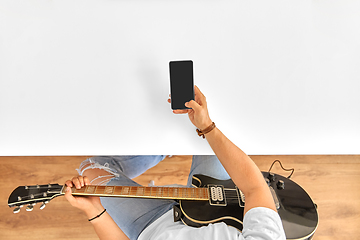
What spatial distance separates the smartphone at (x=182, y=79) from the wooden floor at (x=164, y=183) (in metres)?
0.59

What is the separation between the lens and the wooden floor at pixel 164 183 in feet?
3.67

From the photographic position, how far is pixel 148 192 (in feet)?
2.37

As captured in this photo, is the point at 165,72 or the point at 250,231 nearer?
the point at 250,231

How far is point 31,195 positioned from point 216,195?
519 mm

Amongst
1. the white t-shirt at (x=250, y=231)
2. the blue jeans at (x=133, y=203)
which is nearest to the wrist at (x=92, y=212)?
the blue jeans at (x=133, y=203)

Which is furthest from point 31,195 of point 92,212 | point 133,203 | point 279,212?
point 279,212

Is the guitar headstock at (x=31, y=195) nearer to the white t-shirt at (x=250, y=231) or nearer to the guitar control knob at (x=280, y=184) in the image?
the white t-shirt at (x=250, y=231)

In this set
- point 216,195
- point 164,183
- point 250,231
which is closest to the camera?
point 250,231

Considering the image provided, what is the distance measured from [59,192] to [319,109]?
0.78m

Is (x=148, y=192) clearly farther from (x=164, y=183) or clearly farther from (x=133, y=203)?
(x=164, y=183)

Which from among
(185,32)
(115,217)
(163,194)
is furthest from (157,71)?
(115,217)

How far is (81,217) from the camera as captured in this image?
1.13 metres

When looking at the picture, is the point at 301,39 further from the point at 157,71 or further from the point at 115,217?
the point at 115,217

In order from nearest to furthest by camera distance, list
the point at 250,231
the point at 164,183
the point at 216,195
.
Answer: the point at 250,231 < the point at 216,195 < the point at 164,183
